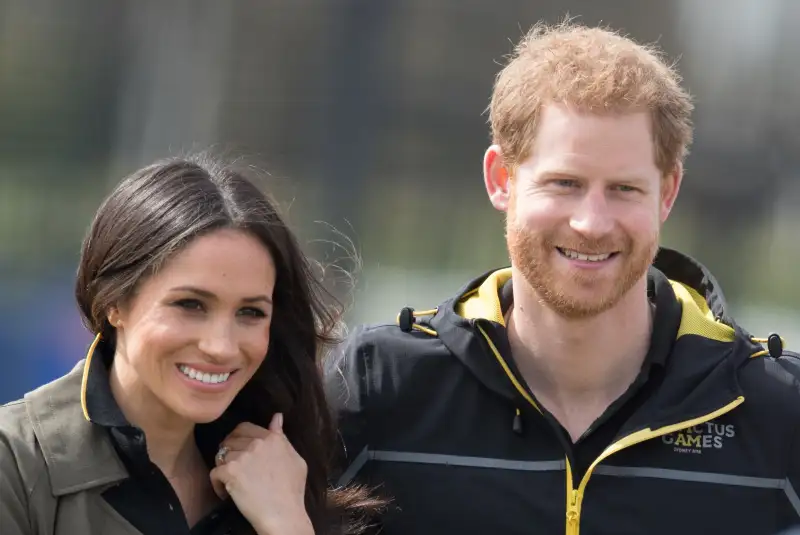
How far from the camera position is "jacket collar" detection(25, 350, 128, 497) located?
1.83 meters

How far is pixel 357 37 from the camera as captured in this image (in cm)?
A: 347

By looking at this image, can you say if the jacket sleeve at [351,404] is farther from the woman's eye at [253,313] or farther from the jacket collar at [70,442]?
the jacket collar at [70,442]

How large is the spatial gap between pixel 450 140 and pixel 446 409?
4.00 feet

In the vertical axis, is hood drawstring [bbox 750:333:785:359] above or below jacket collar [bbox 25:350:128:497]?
above

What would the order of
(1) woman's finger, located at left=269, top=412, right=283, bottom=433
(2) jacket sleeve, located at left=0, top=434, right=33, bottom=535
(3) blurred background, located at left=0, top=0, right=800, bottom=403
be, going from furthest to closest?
(3) blurred background, located at left=0, top=0, right=800, bottom=403 → (1) woman's finger, located at left=269, top=412, right=283, bottom=433 → (2) jacket sleeve, located at left=0, top=434, right=33, bottom=535

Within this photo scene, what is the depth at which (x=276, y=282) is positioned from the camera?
2174 mm

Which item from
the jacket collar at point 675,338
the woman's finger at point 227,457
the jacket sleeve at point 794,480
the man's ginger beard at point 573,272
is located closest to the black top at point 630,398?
the jacket collar at point 675,338

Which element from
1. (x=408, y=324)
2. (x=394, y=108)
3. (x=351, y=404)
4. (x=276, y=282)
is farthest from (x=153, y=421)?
(x=394, y=108)

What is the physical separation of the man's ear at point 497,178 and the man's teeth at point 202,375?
2.56 feet

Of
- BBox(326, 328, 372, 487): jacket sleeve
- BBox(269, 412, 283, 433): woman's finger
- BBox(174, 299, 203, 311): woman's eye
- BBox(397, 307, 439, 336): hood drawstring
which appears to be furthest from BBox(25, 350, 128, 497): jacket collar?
BBox(397, 307, 439, 336): hood drawstring

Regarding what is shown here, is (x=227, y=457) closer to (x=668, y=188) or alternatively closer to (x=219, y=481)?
(x=219, y=481)

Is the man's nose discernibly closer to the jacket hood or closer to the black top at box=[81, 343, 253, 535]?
the jacket hood

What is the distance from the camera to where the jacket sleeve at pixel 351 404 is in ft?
7.89

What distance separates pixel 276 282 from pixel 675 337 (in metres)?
0.87
